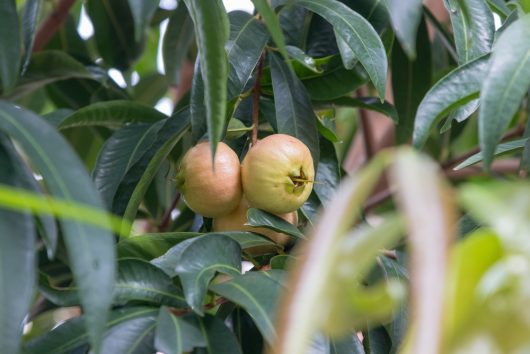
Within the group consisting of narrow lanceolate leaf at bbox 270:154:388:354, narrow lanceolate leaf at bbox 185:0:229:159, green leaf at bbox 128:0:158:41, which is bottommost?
narrow lanceolate leaf at bbox 185:0:229:159

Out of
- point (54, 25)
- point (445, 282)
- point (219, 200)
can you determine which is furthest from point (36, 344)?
point (54, 25)

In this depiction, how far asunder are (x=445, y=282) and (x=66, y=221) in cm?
21

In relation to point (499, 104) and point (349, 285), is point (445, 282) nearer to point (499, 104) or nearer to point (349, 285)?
point (349, 285)

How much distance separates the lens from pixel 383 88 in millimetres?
625

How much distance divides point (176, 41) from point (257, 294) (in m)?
0.64

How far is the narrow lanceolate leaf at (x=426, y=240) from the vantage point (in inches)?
8.0

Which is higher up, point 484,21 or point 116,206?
point 484,21

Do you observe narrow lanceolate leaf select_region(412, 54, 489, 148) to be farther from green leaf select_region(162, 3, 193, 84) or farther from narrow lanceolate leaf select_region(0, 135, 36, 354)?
green leaf select_region(162, 3, 193, 84)

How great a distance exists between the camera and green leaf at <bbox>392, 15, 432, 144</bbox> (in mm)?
1049

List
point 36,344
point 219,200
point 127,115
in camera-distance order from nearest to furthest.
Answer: point 36,344 < point 219,200 < point 127,115

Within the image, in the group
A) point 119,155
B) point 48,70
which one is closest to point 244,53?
point 119,155

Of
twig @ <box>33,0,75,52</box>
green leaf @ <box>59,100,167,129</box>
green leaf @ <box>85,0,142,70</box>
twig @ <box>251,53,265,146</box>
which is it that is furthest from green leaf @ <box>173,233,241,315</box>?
twig @ <box>33,0,75,52</box>

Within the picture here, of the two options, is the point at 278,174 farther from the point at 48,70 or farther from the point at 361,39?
the point at 48,70

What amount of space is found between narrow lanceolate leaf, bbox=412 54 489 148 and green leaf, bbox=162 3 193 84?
0.56 m
